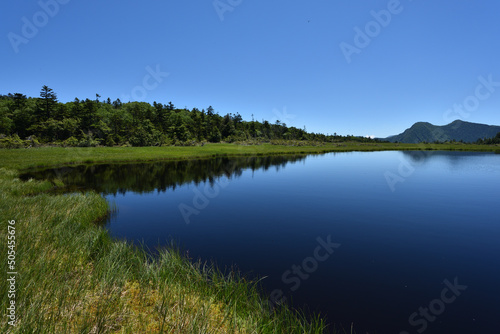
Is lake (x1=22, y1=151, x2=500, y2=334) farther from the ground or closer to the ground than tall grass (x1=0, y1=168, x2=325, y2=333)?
closer to the ground

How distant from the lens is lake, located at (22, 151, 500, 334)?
884 cm

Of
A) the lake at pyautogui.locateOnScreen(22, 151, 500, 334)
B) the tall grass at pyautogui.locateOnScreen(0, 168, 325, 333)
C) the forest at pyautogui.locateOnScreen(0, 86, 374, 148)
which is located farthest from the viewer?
the forest at pyautogui.locateOnScreen(0, 86, 374, 148)

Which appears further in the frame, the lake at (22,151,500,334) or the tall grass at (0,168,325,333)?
the lake at (22,151,500,334)

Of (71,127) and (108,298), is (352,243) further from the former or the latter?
(71,127)

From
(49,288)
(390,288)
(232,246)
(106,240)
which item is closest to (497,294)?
(390,288)

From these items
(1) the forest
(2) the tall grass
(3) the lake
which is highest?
(1) the forest

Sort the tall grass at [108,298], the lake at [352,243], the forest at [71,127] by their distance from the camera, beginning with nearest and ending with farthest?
the tall grass at [108,298]
the lake at [352,243]
the forest at [71,127]

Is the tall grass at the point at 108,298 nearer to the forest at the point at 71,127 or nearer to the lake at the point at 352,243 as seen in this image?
the lake at the point at 352,243

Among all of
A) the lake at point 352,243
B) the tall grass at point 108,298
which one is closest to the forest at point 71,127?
the lake at point 352,243

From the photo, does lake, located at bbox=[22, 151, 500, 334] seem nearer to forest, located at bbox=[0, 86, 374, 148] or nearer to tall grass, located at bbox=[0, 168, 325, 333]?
tall grass, located at bbox=[0, 168, 325, 333]

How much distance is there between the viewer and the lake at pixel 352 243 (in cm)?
884

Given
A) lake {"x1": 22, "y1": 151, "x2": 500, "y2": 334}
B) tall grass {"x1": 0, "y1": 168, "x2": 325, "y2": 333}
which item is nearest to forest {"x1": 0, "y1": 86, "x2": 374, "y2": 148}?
lake {"x1": 22, "y1": 151, "x2": 500, "y2": 334}

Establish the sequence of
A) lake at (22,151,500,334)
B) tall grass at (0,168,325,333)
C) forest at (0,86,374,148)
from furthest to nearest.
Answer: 1. forest at (0,86,374,148)
2. lake at (22,151,500,334)
3. tall grass at (0,168,325,333)

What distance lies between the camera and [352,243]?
1441 cm
